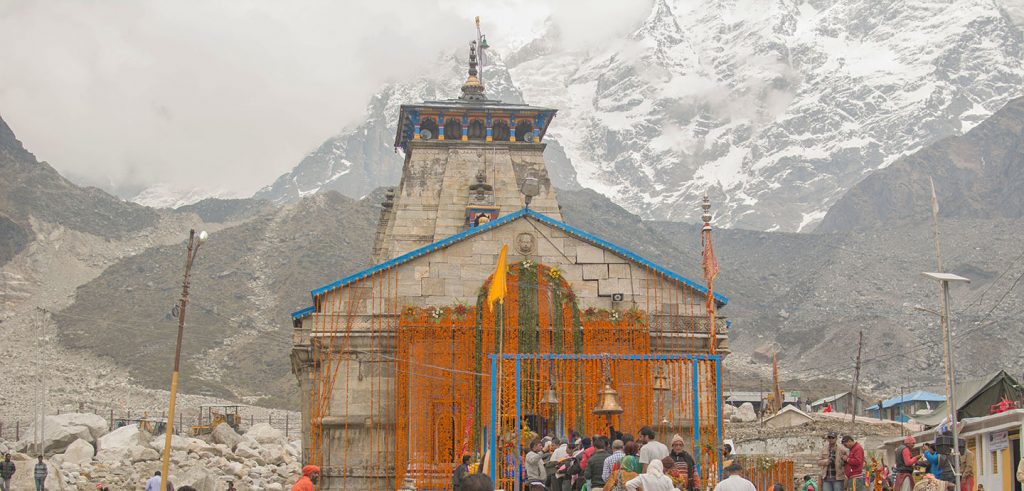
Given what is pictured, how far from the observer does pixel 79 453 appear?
188ft

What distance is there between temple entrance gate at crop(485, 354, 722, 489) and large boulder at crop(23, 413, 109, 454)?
33568 mm

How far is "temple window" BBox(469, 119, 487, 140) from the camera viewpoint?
4872cm

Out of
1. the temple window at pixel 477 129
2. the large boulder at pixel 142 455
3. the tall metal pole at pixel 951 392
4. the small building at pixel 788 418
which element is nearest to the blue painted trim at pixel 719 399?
the tall metal pole at pixel 951 392

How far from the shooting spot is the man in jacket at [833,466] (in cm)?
2422

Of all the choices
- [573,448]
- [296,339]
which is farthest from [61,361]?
[573,448]

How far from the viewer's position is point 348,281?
37.0 metres

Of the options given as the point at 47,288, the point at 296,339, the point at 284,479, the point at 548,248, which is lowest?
the point at 284,479

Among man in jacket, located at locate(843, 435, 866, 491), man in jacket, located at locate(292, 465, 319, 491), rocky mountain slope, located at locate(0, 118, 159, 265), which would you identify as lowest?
man in jacket, located at locate(292, 465, 319, 491)

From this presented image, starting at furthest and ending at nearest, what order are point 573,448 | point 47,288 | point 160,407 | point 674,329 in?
1. point 47,288
2. point 160,407
3. point 674,329
4. point 573,448

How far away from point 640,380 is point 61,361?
4199 inches

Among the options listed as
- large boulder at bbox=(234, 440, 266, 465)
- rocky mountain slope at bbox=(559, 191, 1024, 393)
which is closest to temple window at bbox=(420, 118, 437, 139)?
large boulder at bbox=(234, 440, 266, 465)

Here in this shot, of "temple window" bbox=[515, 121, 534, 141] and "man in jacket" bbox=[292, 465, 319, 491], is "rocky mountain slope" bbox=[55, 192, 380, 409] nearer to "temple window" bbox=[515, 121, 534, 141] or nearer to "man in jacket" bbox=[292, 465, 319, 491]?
"temple window" bbox=[515, 121, 534, 141]

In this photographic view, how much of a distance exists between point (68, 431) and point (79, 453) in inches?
227

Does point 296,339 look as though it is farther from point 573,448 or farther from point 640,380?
point 573,448
